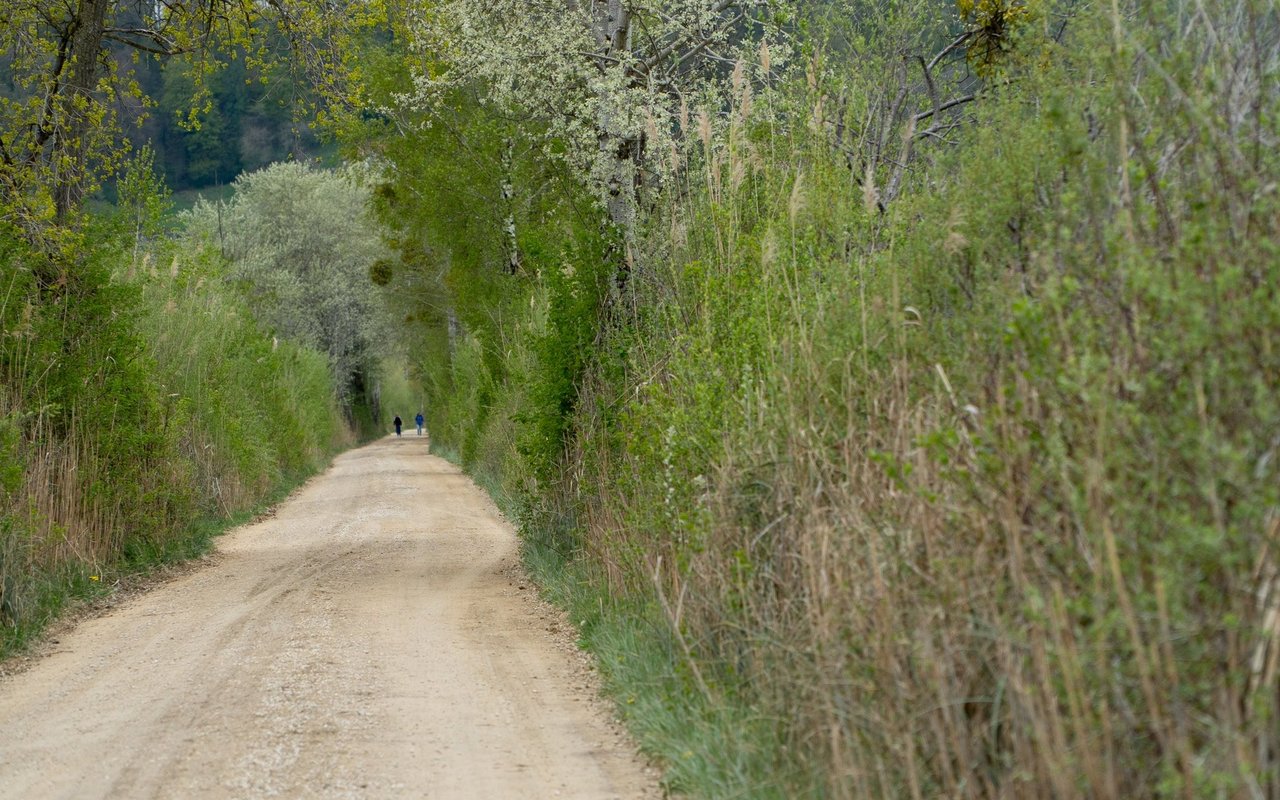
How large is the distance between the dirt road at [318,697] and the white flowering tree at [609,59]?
3.68m

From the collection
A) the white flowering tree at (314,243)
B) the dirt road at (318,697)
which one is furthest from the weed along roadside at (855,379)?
the white flowering tree at (314,243)

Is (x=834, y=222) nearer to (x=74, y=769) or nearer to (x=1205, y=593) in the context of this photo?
(x=1205, y=593)

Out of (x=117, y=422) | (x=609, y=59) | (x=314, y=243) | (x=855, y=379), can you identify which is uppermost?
(x=314, y=243)

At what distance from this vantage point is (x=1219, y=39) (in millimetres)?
5070

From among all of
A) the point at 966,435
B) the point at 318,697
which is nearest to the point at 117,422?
the point at 318,697

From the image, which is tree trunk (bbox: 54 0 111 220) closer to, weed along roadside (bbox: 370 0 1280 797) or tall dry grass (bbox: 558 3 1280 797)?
weed along roadside (bbox: 370 0 1280 797)

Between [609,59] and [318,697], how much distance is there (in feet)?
25.1

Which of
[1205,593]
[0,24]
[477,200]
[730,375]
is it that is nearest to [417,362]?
[477,200]

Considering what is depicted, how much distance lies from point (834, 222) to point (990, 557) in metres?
3.28

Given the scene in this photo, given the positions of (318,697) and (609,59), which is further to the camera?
(609,59)

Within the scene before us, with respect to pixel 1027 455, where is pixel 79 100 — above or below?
above

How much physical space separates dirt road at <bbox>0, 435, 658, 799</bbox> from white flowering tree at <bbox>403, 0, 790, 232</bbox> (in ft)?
12.1

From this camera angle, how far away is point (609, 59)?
43.6ft

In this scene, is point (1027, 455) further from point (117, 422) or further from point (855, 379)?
point (117, 422)
